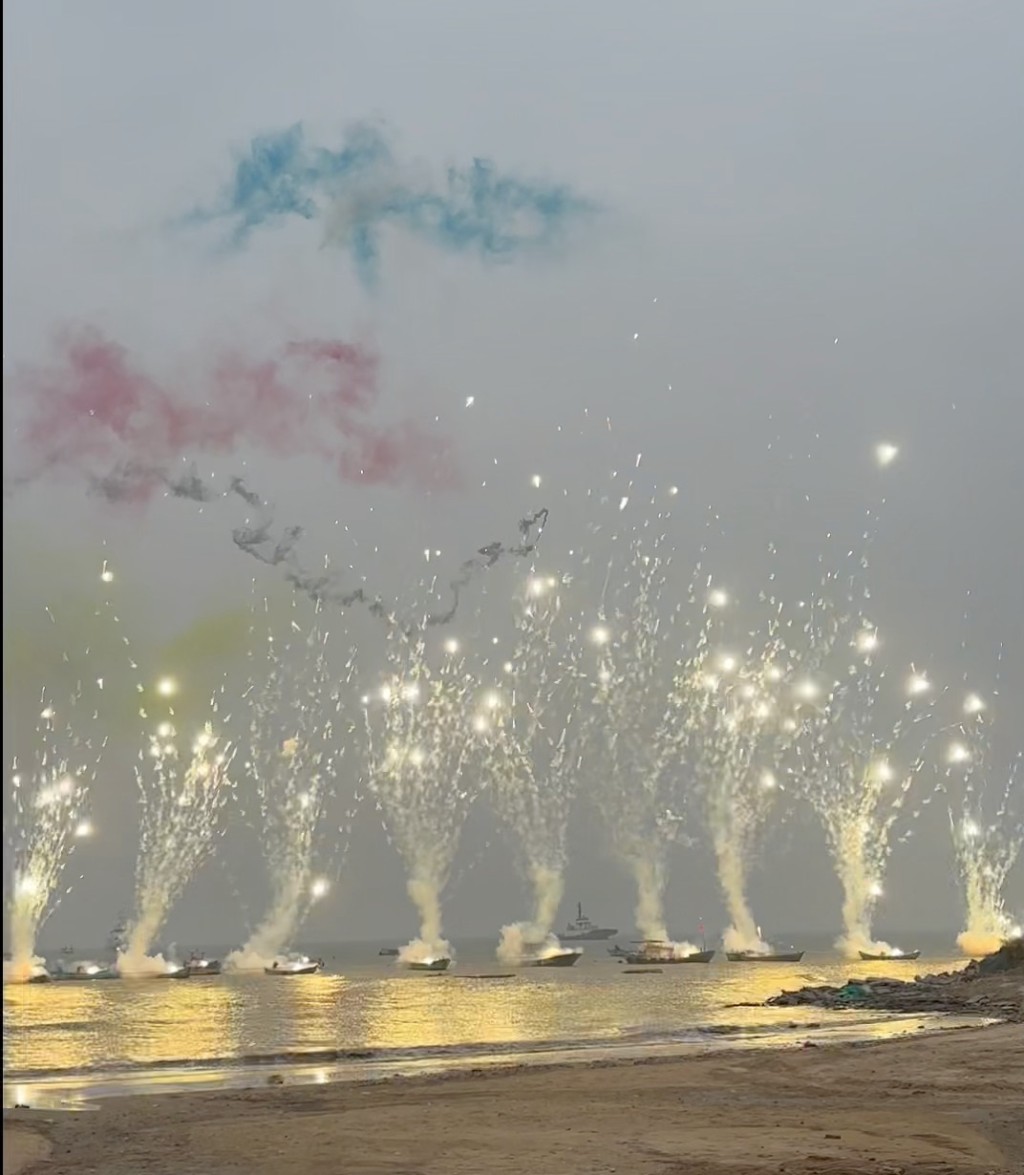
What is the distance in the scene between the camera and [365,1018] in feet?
201

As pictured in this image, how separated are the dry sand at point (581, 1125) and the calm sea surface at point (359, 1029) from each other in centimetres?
598

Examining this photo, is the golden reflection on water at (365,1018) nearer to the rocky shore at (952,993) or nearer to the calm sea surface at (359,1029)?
the calm sea surface at (359,1029)

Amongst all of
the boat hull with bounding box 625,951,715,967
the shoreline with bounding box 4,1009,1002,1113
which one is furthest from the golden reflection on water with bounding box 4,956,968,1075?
the boat hull with bounding box 625,951,715,967

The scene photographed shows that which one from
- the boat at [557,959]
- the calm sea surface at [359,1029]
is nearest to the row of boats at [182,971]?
the boat at [557,959]

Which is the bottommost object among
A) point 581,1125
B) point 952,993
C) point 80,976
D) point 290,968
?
point 80,976

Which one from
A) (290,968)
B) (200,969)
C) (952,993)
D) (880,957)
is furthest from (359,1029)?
(880,957)

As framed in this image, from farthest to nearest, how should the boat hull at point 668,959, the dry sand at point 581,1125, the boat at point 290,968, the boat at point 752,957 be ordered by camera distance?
1. the boat hull at point 668,959
2. the boat at point 752,957
3. the boat at point 290,968
4. the dry sand at point 581,1125

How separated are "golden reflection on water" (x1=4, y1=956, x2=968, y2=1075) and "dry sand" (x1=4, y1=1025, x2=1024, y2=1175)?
1351 cm

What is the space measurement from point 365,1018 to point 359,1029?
29.5ft

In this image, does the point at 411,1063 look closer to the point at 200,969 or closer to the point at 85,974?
the point at 200,969

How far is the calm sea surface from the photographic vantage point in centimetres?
3428

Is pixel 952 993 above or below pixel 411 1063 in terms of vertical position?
below

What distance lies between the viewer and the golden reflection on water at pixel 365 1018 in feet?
140

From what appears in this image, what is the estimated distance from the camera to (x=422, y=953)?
15188 cm
